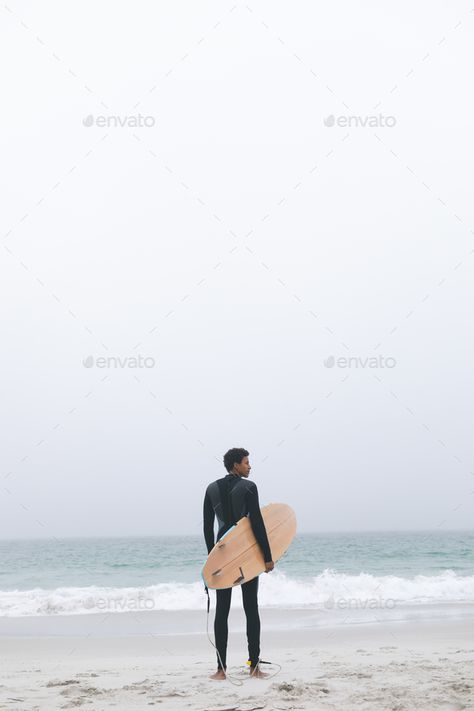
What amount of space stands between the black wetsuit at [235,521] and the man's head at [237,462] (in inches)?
1.6

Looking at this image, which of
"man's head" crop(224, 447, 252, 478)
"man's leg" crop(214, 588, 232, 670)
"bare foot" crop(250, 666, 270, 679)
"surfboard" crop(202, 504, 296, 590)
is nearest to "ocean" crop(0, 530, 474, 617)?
"bare foot" crop(250, 666, 270, 679)

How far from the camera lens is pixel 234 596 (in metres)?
11.5

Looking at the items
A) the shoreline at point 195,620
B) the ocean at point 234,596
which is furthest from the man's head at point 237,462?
the ocean at point 234,596

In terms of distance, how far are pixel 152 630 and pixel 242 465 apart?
4.49 meters

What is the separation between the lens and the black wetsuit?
4500 millimetres

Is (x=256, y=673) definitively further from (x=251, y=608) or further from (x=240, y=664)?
(x=240, y=664)

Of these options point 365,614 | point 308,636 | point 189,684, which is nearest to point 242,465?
point 189,684

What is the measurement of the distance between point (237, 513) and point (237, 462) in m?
0.33

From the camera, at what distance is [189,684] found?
14.8 feet

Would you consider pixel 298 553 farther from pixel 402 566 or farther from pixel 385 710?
pixel 385 710

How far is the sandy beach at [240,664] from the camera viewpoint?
4027 mm

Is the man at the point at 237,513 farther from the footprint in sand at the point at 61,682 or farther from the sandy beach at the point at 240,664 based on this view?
the footprint in sand at the point at 61,682

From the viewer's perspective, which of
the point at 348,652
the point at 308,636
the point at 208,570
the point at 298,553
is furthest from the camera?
the point at 298,553

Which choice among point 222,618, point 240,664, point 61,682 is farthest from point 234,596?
point 222,618
